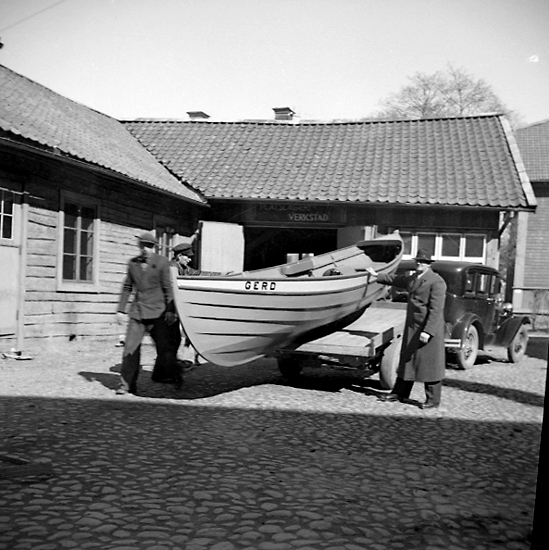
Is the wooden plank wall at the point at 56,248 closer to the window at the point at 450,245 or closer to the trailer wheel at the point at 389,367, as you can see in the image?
the trailer wheel at the point at 389,367

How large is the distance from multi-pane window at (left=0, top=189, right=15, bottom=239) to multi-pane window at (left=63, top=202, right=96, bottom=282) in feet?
4.83

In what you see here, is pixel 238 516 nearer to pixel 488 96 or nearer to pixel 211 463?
pixel 211 463

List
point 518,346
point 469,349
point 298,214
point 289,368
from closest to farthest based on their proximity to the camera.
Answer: point 289,368
point 469,349
point 518,346
point 298,214

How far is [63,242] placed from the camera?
479 inches

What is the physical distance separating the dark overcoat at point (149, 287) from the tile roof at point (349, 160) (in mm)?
8992

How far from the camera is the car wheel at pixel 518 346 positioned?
42.2 feet

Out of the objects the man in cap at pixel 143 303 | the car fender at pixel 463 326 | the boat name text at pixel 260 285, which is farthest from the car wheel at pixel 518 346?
the man in cap at pixel 143 303

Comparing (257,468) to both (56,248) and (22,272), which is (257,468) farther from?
(56,248)

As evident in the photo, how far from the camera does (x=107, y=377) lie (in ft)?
30.1

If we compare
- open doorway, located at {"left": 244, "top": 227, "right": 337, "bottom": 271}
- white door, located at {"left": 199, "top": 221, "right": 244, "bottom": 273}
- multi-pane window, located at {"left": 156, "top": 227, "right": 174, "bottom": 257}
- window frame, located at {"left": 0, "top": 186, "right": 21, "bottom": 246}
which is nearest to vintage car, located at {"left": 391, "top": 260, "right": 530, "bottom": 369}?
white door, located at {"left": 199, "top": 221, "right": 244, "bottom": 273}

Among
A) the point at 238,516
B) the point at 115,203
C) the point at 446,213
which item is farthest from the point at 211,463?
the point at 446,213

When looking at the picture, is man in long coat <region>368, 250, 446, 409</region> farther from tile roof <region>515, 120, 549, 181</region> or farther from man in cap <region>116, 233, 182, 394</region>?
tile roof <region>515, 120, 549, 181</region>

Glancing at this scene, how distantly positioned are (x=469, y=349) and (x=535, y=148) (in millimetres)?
23519

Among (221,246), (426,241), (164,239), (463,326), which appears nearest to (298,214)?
(221,246)
